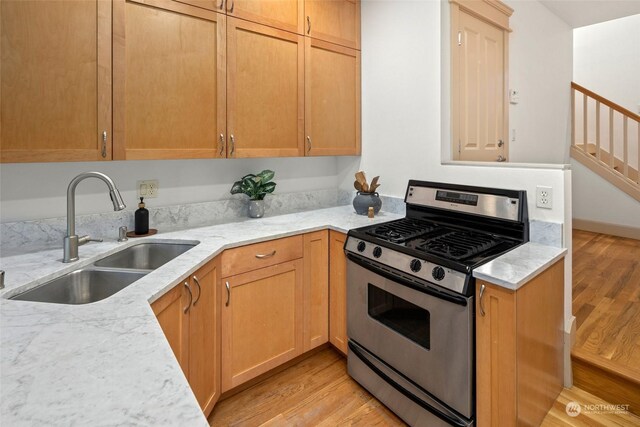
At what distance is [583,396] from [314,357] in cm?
147

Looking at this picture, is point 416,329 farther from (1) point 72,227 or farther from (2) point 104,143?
(2) point 104,143

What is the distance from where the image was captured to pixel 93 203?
6.51 feet

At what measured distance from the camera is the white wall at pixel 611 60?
15.3ft

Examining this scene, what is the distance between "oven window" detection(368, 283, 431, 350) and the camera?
5.51 feet

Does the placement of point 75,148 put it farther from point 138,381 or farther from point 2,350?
point 138,381

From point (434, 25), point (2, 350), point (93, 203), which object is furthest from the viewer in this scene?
point (434, 25)

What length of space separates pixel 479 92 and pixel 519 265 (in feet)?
5.40

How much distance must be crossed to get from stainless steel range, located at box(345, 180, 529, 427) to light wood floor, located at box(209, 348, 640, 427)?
91 mm

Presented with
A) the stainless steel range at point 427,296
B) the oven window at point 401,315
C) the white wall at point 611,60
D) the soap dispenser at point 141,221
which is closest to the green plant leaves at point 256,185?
the soap dispenser at point 141,221

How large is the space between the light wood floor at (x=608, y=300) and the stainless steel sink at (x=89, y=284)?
7.63 feet

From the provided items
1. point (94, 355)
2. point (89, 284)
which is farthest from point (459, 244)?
point (89, 284)

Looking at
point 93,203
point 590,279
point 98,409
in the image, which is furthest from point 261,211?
point 590,279

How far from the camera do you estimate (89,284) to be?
1.51 meters

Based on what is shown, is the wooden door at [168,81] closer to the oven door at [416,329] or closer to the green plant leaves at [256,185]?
the green plant leaves at [256,185]
